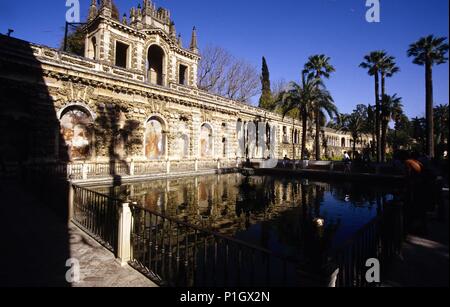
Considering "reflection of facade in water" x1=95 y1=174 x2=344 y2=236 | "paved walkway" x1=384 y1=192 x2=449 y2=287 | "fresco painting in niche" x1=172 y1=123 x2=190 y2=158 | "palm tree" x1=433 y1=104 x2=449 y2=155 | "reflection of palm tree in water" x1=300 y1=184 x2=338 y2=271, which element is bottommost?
"reflection of palm tree in water" x1=300 y1=184 x2=338 y2=271

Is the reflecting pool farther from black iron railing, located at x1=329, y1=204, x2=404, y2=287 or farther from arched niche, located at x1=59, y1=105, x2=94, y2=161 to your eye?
arched niche, located at x1=59, y1=105, x2=94, y2=161

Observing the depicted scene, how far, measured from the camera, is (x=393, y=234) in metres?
4.73

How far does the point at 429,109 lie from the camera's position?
70.0ft

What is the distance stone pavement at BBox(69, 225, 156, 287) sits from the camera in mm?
4174

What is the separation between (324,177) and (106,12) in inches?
969

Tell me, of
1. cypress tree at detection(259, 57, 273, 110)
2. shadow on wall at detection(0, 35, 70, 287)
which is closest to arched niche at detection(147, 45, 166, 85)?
shadow on wall at detection(0, 35, 70, 287)

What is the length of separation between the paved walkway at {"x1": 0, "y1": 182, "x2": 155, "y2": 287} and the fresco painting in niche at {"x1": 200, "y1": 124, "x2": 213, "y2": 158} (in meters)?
20.4

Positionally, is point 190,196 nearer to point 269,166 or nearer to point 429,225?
point 429,225

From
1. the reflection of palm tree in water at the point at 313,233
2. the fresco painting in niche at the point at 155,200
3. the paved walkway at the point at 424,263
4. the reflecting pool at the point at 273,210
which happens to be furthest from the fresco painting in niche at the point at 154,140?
the paved walkway at the point at 424,263

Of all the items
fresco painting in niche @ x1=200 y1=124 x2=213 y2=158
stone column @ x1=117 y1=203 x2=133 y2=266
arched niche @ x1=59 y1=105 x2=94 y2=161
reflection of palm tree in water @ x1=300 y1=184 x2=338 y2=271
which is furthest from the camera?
fresco painting in niche @ x1=200 y1=124 x2=213 y2=158

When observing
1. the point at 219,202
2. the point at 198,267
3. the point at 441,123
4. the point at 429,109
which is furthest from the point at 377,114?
the point at 441,123

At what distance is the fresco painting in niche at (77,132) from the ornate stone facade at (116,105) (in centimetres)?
6

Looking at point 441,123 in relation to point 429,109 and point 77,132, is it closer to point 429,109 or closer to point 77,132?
point 429,109
